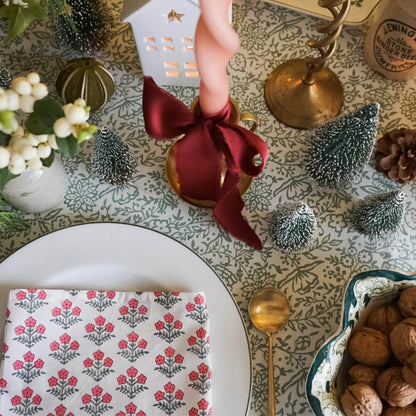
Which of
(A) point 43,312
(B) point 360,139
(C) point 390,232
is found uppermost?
(B) point 360,139

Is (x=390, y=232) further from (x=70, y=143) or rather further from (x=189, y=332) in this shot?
(x=70, y=143)

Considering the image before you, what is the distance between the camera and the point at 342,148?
0.62 meters

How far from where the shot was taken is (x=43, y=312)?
0.61 metres

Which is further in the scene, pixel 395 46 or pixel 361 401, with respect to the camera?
pixel 395 46

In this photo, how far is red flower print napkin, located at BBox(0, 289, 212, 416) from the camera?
58 cm

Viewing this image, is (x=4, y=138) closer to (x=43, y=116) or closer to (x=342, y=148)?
(x=43, y=116)

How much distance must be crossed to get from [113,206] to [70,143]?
289 millimetres

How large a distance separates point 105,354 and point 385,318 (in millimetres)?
348

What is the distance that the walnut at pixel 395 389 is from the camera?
54cm

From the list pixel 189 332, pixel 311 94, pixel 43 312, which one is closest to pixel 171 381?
pixel 189 332

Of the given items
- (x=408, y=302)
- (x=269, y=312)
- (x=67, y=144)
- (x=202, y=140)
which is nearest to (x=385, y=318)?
(x=408, y=302)

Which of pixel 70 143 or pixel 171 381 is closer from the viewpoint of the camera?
pixel 70 143

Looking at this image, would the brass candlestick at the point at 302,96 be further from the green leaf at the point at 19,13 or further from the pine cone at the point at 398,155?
the green leaf at the point at 19,13

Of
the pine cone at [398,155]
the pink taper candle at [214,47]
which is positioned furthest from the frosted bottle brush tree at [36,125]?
the pine cone at [398,155]
